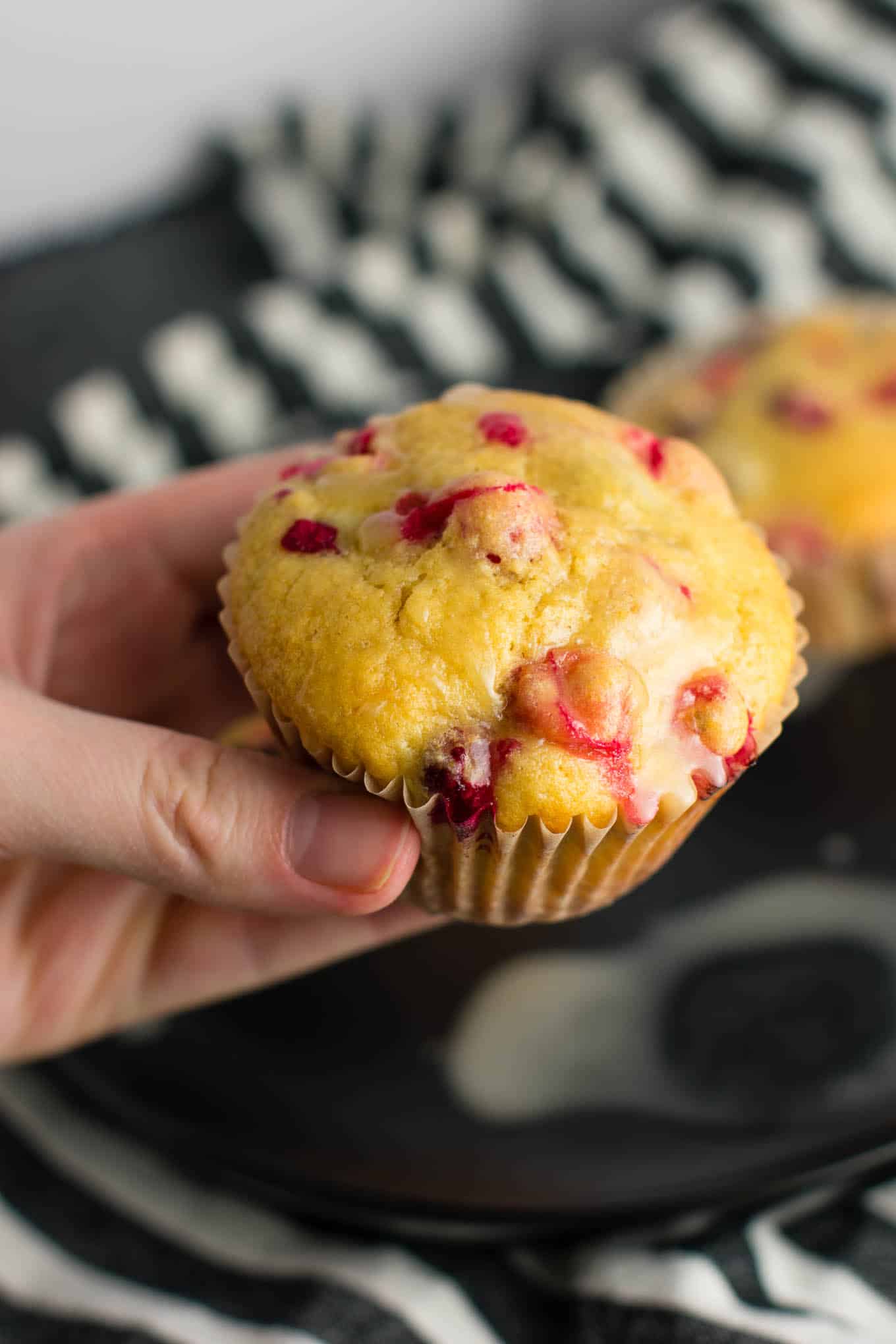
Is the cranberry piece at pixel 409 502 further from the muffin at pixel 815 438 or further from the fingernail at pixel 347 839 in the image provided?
the muffin at pixel 815 438

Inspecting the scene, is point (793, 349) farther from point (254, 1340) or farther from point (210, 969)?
point (254, 1340)

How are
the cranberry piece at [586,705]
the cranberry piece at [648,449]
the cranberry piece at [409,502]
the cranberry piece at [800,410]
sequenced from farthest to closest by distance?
the cranberry piece at [800,410] → the cranberry piece at [648,449] → the cranberry piece at [409,502] → the cranberry piece at [586,705]

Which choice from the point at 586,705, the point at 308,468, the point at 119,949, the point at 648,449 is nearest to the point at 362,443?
the point at 308,468

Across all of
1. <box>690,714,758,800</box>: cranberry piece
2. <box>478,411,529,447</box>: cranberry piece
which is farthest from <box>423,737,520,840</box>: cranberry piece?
<box>478,411,529,447</box>: cranberry piece

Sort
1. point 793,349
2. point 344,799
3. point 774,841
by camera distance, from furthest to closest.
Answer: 1. point 793,349
2. point 774,841
3. point 344,799

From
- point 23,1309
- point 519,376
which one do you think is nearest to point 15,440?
point 519,376

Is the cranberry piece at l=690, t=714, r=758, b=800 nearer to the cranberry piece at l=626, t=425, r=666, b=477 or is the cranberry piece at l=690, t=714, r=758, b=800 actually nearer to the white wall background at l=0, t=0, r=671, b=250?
the cranberry piece at l=626, t=425, r=666, b=477

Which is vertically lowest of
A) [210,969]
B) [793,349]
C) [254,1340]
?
[254,1340]

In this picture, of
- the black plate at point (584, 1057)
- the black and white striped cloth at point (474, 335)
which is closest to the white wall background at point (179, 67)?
the black and white striped cloth at point (474, 335)
